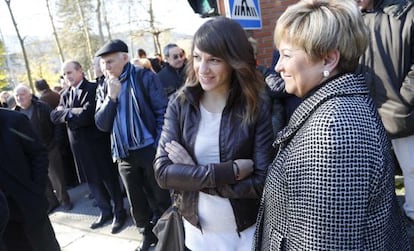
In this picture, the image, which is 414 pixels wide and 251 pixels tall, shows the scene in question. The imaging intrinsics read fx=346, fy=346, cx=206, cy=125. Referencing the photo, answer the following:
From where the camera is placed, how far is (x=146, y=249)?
141 inches

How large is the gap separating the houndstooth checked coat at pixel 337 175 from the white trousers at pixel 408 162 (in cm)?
186

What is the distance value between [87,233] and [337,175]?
13.2 feet

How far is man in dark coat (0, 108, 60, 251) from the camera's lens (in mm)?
2357

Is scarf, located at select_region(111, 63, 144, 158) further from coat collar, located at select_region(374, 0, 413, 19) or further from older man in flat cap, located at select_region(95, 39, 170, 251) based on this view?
coat collar, located at select_region(374, 0, 413, 19)

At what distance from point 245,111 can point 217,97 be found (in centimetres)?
19

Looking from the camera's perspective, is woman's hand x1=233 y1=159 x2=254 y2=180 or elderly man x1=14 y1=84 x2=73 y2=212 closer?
woman's hand x1=233 y1=159 x2=254 y2=180

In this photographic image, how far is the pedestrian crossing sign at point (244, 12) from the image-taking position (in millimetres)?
2742

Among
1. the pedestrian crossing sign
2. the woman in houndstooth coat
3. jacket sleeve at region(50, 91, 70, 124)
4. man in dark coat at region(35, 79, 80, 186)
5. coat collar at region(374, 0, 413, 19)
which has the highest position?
the pedestrian crossing sign

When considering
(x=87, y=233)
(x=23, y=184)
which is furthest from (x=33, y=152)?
(x=87, y=233)

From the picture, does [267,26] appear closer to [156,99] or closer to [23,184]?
[156,99]

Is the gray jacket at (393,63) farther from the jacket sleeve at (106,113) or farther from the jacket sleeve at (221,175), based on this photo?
the jacket sleeve at (106,113)

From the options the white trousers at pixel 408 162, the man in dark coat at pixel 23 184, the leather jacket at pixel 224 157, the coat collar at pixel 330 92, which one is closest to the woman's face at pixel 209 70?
the leather jacket at pixel 224 157

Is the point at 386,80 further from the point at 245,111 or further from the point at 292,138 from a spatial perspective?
the point at 292,138

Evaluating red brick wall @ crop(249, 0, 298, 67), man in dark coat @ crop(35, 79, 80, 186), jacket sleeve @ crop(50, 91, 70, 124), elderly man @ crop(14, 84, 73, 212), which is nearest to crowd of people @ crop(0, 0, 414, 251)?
jacket sleeve @ crop(50, 91, 70, 124)
